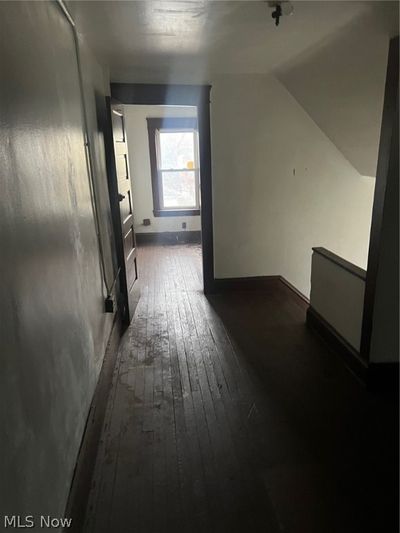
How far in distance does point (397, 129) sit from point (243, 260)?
2289 millimetres

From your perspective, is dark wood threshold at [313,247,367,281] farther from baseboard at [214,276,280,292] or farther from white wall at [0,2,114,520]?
white wall at [0,2,114,520]

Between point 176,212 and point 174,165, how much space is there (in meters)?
0.83

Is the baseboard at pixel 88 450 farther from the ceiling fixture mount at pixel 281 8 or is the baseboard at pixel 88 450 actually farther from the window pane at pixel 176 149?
the window pane at pixel 176 149

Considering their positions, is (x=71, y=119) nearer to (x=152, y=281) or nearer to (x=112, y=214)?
(x=112, y=214)

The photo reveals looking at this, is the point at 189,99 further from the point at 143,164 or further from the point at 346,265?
the point at 143,164

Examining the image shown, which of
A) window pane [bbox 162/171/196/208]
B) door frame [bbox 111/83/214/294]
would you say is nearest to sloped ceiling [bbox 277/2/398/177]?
door frame [bbox 111/83/214/294]

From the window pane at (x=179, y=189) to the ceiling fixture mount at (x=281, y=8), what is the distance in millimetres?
4490

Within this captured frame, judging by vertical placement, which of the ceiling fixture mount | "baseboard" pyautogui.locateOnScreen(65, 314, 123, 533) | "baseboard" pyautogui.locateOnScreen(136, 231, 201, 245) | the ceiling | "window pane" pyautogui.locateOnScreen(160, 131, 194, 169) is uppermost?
the ceiling

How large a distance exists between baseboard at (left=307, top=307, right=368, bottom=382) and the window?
3845 mm

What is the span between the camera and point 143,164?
6.10 metres

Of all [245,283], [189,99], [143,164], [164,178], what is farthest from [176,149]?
[245,283]

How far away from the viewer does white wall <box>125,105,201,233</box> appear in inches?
232

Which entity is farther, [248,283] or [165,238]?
[165,238]

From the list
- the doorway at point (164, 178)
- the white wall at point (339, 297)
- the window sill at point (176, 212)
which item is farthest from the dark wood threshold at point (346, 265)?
the window sill at point (176, 212)
